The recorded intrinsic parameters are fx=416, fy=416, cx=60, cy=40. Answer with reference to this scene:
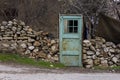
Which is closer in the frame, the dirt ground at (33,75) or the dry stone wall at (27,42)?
the dirt ground at (33,75)

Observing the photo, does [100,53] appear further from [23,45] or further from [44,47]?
[23,45]

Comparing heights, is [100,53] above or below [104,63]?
above

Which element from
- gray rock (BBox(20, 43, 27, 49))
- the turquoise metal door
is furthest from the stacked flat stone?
gray rock (BBox(20, 43, 27, 49))

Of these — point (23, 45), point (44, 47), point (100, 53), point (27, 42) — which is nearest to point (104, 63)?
point (100, 53)

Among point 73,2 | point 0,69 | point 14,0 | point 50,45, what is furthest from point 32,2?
point 0,69

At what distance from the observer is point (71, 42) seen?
17250 millimetres

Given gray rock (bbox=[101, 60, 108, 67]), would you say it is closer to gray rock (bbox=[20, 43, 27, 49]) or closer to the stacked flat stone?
the stacked flat stone

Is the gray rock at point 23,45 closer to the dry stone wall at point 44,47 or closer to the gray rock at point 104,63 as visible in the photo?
the dry stone wall at point 44,47

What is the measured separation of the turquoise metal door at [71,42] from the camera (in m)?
17.2

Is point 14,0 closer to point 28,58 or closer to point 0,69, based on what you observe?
point 28,58

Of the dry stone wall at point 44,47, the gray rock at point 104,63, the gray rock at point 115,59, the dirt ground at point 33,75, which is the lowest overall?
the dirt ground at point 33,75

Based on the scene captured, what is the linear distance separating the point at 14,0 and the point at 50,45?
228 inches

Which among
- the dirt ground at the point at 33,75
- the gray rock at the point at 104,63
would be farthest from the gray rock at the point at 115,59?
the dirt ground at the point at 33,75

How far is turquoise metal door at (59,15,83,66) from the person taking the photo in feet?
56.5
